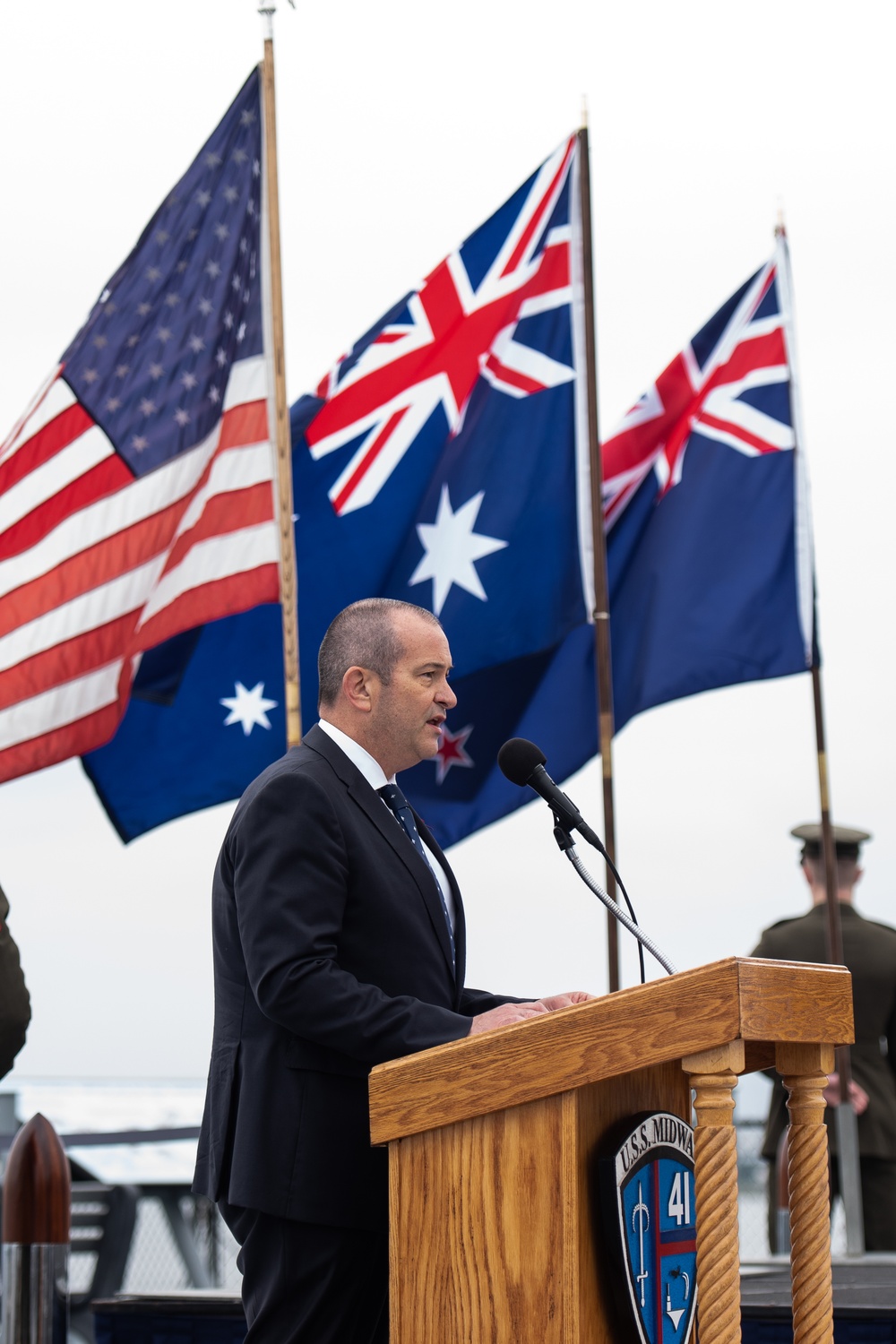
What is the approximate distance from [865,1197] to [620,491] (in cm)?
305

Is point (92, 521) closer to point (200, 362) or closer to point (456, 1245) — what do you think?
point (200, 362)

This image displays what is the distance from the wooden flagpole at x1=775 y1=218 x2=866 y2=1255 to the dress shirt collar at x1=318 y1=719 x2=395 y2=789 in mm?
3408

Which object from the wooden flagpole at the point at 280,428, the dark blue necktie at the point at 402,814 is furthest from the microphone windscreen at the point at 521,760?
the wooden flagpole at the point at 280,428

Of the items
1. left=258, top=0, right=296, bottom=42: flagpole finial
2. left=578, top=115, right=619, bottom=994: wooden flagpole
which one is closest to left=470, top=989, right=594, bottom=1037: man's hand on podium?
left=578, top=115, right=619, bottom=994: wooden flagpole

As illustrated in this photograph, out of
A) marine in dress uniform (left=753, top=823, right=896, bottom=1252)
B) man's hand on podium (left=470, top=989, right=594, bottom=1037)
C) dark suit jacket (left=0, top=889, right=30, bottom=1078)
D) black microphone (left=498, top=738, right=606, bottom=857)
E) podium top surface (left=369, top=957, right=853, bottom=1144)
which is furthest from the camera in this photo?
marine in dress uniform (left=753, top=823, right=896, bottom=1252)

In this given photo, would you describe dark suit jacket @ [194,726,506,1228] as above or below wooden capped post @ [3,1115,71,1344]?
above

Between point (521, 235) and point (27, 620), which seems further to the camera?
point (521, 235)

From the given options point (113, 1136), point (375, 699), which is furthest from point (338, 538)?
point (375, 699)

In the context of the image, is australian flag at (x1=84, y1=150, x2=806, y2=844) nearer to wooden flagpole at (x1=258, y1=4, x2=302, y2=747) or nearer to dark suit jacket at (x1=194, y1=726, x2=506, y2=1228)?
wooden flagpole at (x1=258, y1=4, x2=302, y2=747)

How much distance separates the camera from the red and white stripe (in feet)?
19.4

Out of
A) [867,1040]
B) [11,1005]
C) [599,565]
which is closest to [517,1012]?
[11,1005]

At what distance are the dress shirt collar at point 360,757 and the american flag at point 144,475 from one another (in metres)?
3.02

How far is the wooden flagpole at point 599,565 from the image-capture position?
6305 millimetres

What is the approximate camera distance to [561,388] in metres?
6.95
